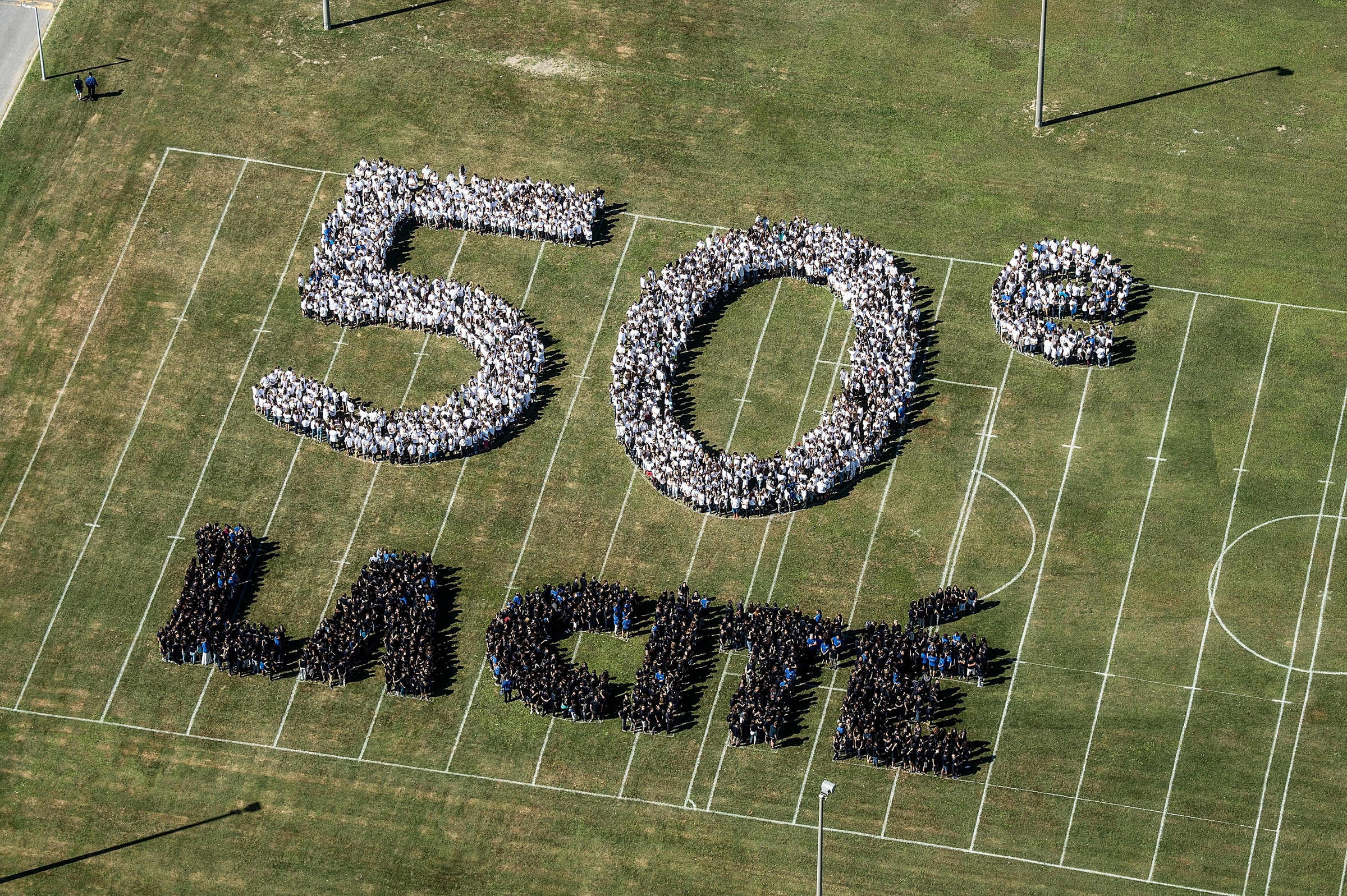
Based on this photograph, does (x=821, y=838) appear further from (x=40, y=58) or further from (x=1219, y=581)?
(x=40, y=58)

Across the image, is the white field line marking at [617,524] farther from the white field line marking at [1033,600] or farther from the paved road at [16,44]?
the paved road at [16,44]

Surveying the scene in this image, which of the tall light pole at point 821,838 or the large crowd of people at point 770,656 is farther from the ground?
the large crowd of people at point 770,656

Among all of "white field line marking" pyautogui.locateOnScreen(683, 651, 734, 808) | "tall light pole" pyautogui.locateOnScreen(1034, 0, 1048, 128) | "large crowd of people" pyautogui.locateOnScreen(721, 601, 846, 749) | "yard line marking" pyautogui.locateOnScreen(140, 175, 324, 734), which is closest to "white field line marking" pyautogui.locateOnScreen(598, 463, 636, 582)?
"large crowd of people" pyautogui.locateOnScreen(721, 601, 846, 749)

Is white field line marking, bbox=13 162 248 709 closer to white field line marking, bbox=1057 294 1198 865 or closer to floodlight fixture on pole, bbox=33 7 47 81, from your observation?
floodlight fixture on pole, bbox=33 7 47 81

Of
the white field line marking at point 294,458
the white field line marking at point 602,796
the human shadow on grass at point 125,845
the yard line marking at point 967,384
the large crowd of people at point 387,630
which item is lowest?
the human shadow on grass at point 125,845

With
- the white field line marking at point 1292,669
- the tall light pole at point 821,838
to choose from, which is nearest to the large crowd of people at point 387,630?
the tall light pole at point 821,838

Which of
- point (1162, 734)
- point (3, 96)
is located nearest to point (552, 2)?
point (3, 96)
